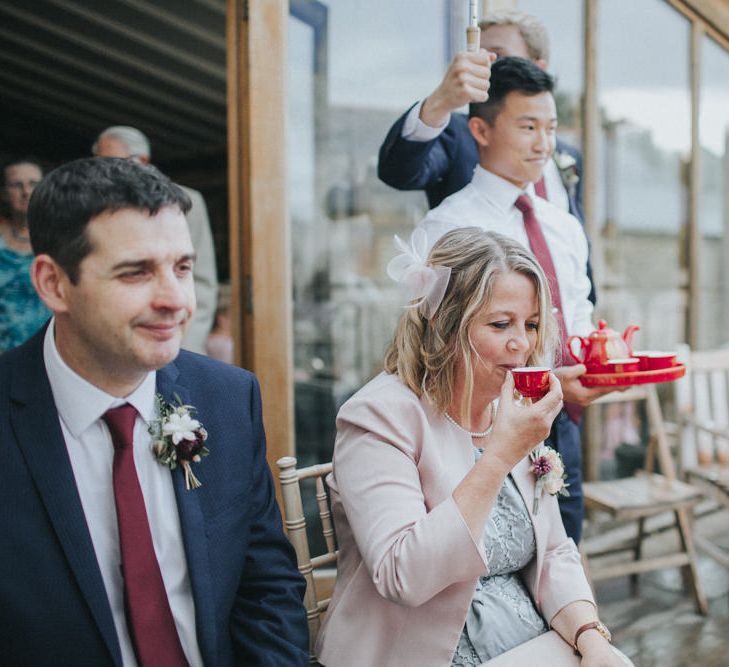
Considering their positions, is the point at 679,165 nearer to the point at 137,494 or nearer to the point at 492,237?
the point at 492,237

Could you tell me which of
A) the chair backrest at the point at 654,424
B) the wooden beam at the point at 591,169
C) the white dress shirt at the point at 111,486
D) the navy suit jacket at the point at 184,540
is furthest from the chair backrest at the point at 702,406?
the white dress shirt at the point at 111,486

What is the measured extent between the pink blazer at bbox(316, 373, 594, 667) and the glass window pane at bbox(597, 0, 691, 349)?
11.0ft

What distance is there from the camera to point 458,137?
2.39m

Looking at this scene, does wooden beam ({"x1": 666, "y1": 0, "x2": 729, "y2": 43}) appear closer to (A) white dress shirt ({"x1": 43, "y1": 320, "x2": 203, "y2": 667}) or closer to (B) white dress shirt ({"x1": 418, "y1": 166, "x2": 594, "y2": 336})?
(B) white dress shirt ({"x1": 418, "y1": 166, "x2": 594, "y2": 336})

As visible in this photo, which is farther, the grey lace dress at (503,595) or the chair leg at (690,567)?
the chair leg at (690,567)

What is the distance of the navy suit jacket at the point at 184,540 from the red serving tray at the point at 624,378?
3.10 ft

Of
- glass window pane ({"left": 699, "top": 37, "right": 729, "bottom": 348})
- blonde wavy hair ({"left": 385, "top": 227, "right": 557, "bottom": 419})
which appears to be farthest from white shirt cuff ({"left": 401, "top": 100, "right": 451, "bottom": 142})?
glass window pane ({"left": 699, "top": 37, "right": 729, "bottom": 348})

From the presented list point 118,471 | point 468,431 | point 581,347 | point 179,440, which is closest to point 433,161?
point 581,347

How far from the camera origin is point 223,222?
5.67 metres

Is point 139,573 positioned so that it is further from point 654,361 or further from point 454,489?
point 654,361

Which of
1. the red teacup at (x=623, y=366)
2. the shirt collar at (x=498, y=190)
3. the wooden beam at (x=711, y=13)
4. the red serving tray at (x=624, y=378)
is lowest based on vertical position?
the red serving tray at (x=624, y=378)

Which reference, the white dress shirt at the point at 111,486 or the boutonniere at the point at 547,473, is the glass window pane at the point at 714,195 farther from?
the white dress shirt at the point at 111,486

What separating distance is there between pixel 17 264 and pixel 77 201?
2.57 meters

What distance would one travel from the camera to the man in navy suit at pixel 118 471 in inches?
50.1
